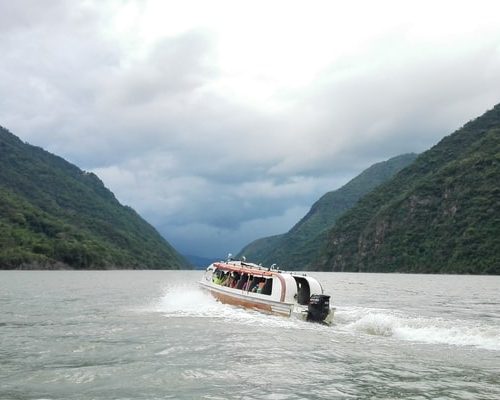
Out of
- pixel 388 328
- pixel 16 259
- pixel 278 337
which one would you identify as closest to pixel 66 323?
pixel 278 337

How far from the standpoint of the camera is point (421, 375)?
17641 mm

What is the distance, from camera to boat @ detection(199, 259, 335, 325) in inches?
1259

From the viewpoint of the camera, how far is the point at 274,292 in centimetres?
3569

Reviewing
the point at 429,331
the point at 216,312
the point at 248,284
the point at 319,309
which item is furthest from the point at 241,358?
the point at 248,284

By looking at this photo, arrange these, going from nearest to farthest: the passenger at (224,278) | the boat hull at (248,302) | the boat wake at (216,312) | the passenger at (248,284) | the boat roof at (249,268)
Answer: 1. the boat wake at (216,312)
2. the boat hull at (248,302)
3. the boat roof at (249,268)
4. the passenger at (248,284)
5. the passenger at (224,278)

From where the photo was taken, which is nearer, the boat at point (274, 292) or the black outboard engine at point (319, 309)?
the black outboard engine at point (319, 309)

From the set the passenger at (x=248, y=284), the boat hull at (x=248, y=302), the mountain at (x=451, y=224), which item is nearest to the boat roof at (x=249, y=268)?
the passenger at (x=248, y=284)

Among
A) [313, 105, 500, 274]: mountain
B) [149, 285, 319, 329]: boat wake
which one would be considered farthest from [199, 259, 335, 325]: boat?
[313, 105, 500, 274]: mountain

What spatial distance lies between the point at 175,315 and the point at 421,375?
69.8 ft

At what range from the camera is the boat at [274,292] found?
31984 millimetres

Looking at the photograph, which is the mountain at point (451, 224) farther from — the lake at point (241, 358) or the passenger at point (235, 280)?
the lake at point (241, 358)

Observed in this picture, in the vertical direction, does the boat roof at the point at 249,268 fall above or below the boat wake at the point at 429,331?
above

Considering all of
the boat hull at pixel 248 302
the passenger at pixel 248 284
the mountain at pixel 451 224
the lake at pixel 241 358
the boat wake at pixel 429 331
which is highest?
the mountain at pixel 451 224

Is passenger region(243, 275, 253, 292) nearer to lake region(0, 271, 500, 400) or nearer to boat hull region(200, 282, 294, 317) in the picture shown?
boat hull region(200, 282, 294, 317)
